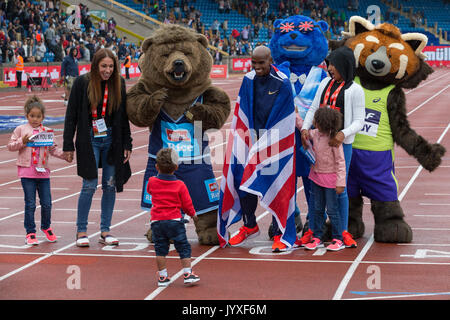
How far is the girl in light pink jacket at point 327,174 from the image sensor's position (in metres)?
7.05

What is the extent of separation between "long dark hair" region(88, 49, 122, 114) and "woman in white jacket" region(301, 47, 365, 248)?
5.95ft

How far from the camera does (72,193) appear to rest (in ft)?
34.8

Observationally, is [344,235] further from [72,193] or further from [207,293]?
[72,193]

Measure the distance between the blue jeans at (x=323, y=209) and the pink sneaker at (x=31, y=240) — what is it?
8.83ft

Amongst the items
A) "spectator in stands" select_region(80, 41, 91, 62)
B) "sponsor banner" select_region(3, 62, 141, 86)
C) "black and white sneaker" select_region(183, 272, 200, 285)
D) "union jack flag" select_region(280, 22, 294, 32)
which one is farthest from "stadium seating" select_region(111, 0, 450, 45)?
"black and white sneaker" select_region(183, 272, 200, 285)

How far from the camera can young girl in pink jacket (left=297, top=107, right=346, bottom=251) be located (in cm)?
705

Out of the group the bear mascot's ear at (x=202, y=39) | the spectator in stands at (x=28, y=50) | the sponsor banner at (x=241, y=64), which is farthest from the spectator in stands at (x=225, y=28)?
the bear mascot's ear at (x=202, y=39)

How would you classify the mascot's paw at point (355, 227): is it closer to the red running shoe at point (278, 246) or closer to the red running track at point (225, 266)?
the red running track at point (225, 266)

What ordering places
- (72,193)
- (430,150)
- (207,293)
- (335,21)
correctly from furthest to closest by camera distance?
1. (335,21)
2. (72,193)
3. (430,150)
4. (207,293)

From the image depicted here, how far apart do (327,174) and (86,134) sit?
7.55 feet

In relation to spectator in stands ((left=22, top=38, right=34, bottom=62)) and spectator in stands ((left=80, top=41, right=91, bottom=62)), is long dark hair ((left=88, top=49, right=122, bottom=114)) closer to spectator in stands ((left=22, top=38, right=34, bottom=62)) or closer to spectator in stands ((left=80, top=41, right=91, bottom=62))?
spectator in stands ((left=22, top=38, right=34, bottom=62))

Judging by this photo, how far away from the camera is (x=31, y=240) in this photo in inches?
297

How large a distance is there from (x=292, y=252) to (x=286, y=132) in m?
1.11

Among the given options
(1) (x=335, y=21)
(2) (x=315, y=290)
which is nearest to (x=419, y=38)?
(2) (x=315, y=290)
